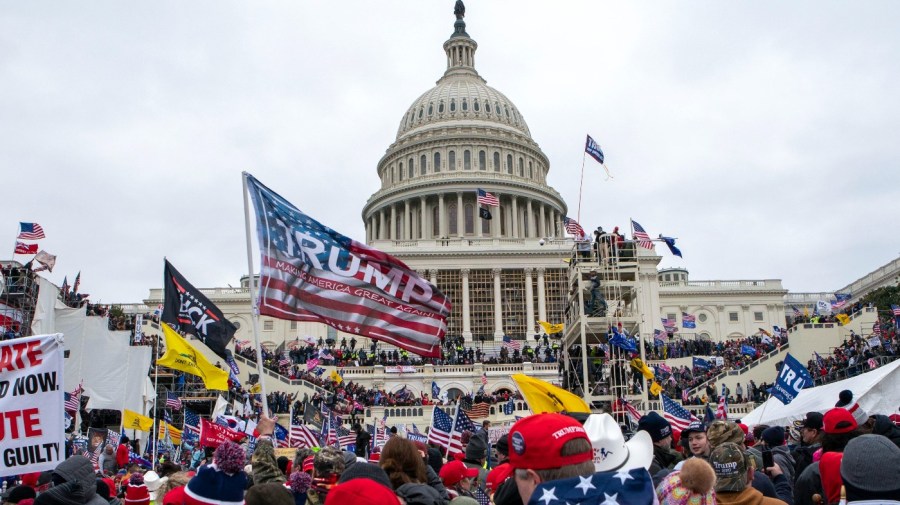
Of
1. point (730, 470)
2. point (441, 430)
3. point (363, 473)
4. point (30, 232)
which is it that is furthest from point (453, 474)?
point (30, 232)

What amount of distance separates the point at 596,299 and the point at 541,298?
4282cm

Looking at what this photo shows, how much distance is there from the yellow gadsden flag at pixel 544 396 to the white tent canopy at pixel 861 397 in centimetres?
536

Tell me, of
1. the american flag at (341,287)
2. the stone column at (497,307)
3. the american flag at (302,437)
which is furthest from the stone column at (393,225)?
the american flag at (341,287)

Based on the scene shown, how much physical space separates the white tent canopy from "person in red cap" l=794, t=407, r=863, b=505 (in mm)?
8356

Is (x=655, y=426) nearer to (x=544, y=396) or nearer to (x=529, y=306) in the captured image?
(x=544, y=396)

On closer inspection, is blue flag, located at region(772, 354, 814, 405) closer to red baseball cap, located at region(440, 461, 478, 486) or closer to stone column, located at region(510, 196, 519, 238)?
red baseball cap, located at region(440, 461, 478, 486)

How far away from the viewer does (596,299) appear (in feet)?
103

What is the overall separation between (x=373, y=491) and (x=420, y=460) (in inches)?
73.8

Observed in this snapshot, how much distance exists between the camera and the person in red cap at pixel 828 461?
6.33 metres

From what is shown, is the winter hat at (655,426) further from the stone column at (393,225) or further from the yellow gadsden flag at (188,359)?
the stone column at (393,225)

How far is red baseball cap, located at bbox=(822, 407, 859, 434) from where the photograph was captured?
22.7ft

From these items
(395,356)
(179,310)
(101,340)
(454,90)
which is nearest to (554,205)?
(454,90)

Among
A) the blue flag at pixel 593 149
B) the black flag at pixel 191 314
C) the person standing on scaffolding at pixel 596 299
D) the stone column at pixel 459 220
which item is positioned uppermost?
the stone column at pixel 459 220

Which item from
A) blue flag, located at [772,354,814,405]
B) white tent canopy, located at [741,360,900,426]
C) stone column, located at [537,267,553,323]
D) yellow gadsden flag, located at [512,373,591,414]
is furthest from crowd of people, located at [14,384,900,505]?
stone column, located at [537,267,553,323]
